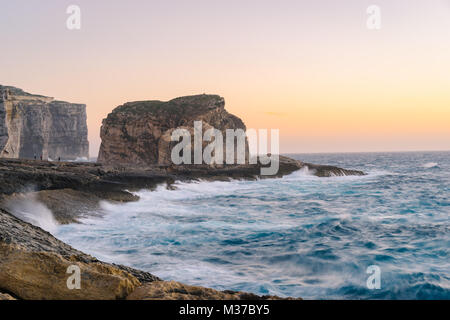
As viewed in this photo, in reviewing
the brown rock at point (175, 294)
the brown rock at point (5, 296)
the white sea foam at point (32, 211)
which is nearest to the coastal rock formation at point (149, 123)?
the white sea foam at point (32, 211)

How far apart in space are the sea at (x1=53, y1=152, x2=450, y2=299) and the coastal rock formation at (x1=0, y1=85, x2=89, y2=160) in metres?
39.8

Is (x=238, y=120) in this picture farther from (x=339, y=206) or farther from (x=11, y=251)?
(x=11, y=251)

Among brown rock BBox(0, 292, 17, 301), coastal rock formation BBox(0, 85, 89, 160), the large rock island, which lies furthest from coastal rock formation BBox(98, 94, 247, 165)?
brown rock BBox(0, 292, 17, 301)

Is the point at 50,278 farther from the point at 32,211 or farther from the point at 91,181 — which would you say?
the point at 91,181

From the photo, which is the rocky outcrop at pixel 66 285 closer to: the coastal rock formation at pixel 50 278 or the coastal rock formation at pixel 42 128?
the coastal rock formation at pixel 50 278

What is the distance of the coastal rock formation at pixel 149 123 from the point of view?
64.9 metres

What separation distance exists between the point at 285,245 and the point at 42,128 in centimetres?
10679

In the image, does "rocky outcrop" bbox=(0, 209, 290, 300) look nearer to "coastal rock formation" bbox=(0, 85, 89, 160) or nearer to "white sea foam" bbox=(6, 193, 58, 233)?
"white sea foam" bbox=(6, 193, 58, 233)

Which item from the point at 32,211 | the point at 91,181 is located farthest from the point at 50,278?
the point at 91,181

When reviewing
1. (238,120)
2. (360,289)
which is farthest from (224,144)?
(360,289)

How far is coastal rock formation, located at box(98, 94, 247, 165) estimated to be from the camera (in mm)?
64938
